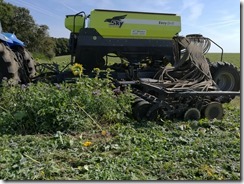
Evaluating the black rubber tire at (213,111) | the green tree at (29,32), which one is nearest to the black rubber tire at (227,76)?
the black rubber tire at (213,111)

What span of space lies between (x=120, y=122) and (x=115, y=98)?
39 centimetres

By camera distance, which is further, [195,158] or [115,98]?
[115,98]

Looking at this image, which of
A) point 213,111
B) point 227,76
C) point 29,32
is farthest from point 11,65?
point 29,32

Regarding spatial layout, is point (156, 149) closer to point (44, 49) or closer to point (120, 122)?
point (120, 122)

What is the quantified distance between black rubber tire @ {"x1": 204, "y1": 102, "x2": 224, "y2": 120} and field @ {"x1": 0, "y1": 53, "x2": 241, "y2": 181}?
0.18 meters

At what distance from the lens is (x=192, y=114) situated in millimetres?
5539

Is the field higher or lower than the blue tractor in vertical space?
lower

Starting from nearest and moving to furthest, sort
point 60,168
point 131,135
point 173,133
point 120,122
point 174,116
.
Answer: point 60,168 < point 131,135 < point 173,133 < point 120,122 < point 174,116

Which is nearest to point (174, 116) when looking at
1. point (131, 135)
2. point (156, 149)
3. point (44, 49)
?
point (131, 135)

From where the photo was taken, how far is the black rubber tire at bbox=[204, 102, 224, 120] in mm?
5648

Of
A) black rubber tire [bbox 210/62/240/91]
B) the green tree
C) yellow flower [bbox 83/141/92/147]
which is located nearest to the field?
yellow flower [bbox 83/141/92/147]

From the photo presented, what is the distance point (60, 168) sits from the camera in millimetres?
3262

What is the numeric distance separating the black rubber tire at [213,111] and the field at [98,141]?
0.57 feet

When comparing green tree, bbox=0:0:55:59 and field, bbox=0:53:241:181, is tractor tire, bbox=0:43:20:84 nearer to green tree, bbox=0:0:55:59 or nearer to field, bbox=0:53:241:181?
field, bbox=0:53:241:181
